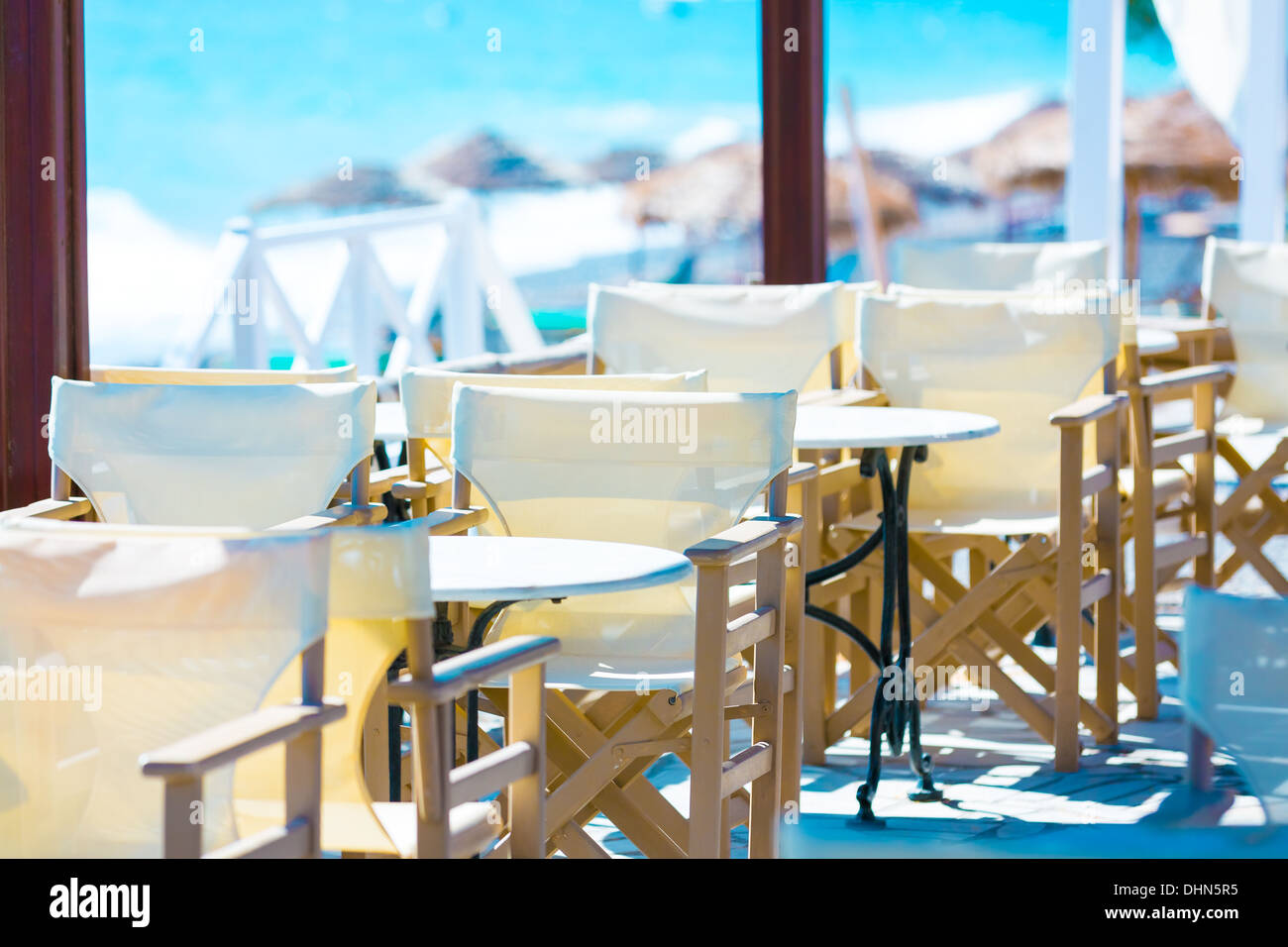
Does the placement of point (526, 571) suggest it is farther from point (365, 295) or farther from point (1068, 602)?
point (365, 295)

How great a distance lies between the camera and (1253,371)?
4.97 meters

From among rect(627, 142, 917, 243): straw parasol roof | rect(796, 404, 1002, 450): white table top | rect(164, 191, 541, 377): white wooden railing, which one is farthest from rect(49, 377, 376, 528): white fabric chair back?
rect(627, 142, 917, 243): straw parasol roof

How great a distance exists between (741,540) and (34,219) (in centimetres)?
148

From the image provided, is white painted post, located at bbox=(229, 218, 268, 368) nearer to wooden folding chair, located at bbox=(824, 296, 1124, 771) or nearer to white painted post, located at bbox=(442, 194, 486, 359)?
white painted post, located at bbox=(442, 194, 486, 359)

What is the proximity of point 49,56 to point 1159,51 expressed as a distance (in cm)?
1549

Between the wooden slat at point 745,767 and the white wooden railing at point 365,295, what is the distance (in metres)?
2.71

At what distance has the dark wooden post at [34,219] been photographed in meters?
2.93

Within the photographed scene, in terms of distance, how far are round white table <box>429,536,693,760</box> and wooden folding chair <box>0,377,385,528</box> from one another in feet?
1.23

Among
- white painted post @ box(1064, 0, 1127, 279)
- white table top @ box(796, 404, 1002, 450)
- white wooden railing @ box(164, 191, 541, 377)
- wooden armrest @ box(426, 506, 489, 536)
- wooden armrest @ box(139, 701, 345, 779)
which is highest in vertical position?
white painted post @ box(1064, 0, 1127, 279)

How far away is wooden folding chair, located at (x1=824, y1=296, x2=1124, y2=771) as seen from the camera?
364cm

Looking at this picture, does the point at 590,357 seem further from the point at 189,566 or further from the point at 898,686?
the point at 189,566

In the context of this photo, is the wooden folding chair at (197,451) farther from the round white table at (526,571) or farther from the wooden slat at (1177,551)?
the wooden slat at (1177,551)
